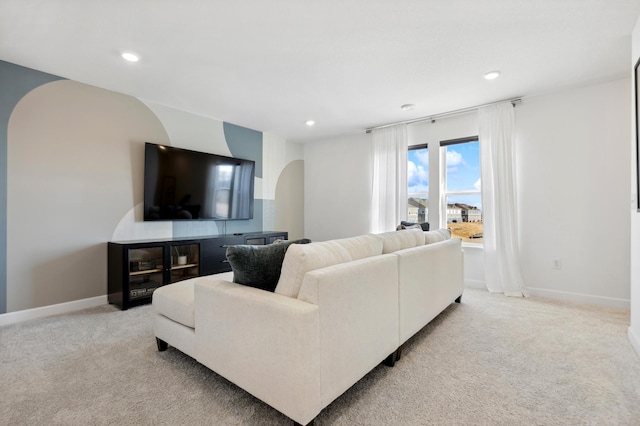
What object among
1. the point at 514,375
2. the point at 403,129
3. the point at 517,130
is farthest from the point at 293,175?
the point at 514,375

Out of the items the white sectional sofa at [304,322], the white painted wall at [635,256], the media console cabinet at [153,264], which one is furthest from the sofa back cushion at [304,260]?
the media console cabinet at [153,264]

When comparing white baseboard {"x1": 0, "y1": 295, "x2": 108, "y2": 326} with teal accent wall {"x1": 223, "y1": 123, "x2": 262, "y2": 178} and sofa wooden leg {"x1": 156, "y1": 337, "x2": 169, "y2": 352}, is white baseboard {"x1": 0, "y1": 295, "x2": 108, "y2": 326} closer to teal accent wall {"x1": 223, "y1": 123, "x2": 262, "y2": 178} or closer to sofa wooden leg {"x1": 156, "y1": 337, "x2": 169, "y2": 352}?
sofa wooden leg {"x1": 156, "y1": 337, "x2": 169, "y2": 352}

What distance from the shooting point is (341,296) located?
1.43 m

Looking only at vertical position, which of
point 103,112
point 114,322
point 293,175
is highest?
point 103,112

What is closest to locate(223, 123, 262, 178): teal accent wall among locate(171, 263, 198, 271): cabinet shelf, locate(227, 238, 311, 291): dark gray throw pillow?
locate(171, 263, 198, 271): cabinet shelf

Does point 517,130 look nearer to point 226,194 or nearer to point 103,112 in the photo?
point 226,194

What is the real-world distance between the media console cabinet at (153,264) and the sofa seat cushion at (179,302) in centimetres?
125

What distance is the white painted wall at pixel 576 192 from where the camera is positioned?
304cm

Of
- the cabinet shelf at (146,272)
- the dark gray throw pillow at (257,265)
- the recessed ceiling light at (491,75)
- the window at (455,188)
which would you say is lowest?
the cabinet shelf at (146,272)

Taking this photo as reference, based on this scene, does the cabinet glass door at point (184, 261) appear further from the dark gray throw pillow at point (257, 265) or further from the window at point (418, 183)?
the window at point (418, 183)

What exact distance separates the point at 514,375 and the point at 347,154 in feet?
13.2

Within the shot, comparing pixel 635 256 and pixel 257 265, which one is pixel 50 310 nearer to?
pixel 257 265

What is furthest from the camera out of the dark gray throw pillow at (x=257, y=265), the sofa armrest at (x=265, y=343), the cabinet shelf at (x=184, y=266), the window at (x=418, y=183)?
the window at (x=418, y=183)

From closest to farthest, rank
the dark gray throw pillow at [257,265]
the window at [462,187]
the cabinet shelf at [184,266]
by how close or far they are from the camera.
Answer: the dark gray throw pillow at [257,265]
the cabinet shelf at [184,266]
the window at [462,187]
